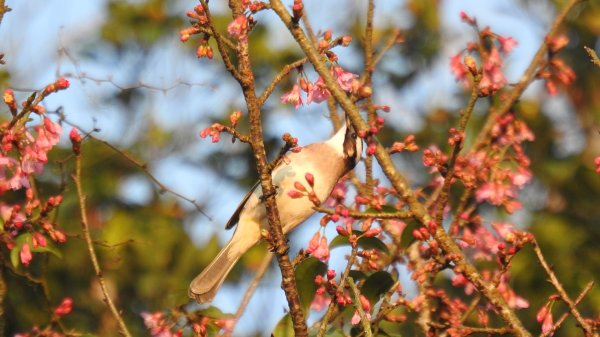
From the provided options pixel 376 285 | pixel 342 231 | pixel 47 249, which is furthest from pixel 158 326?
pixel 342 231

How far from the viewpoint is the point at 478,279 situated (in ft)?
9.94

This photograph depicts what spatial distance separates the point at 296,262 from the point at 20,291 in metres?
2.43

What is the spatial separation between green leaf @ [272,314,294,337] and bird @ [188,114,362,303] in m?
0.88

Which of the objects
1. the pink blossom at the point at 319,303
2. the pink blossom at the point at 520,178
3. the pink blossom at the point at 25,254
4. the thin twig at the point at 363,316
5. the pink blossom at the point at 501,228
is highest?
the pink blossom at the point at 520,178

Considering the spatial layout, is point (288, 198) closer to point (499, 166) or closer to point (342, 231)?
point (499, 166)

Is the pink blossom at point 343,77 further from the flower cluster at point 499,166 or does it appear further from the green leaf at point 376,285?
the flower cluster at point 499,166

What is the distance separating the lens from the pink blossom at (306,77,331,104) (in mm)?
3332

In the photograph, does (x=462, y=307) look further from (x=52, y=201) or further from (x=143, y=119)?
(x=143, y=119)

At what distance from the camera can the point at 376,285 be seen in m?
3.49

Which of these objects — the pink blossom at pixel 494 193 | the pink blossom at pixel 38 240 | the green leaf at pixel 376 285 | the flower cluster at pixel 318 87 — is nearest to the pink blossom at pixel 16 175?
the pink blossom at pixel 38 240

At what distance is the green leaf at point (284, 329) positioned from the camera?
3.44 meters

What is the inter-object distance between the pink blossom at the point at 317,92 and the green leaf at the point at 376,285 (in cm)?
62

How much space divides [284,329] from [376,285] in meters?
0.34

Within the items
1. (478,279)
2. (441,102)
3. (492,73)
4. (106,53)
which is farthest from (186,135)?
(478,279)
